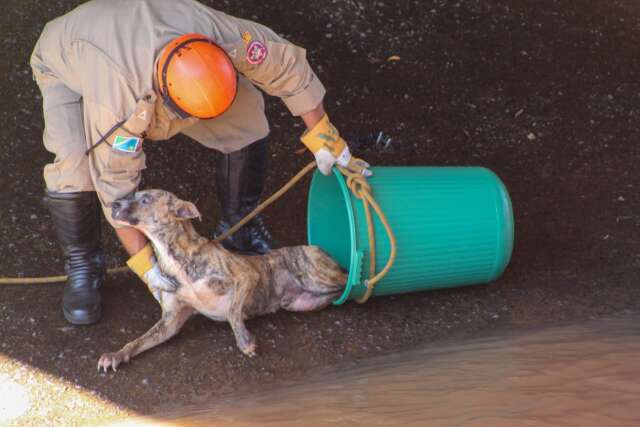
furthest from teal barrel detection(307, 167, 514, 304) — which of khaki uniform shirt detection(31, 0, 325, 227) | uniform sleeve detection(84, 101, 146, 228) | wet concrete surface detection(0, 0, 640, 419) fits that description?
uniform sleeve detection(84, 101, 146, 228)

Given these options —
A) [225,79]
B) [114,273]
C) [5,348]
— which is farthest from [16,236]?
[225,79]

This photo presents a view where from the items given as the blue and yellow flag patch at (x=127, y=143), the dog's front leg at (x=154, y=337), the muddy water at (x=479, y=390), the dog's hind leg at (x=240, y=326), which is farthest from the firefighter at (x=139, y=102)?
the muddy water at (x=479, y=390)

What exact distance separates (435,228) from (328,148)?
72cm

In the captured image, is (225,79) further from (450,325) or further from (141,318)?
(450,325)

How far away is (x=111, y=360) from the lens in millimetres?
3342

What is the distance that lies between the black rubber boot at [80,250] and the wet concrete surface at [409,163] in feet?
0.35

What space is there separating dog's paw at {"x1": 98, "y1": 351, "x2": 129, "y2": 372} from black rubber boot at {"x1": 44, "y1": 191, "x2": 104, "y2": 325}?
39cm

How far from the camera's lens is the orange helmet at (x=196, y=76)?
2973 mm

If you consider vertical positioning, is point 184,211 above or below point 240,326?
above

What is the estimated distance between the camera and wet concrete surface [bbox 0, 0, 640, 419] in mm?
3576

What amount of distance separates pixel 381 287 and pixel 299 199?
1.35 meters

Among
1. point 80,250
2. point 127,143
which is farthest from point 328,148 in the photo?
point 80,250

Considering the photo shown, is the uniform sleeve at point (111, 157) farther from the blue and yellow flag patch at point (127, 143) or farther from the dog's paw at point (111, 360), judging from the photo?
the dog's paw at point (111, 360)

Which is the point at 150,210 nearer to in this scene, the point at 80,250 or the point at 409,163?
the point at 80,250
